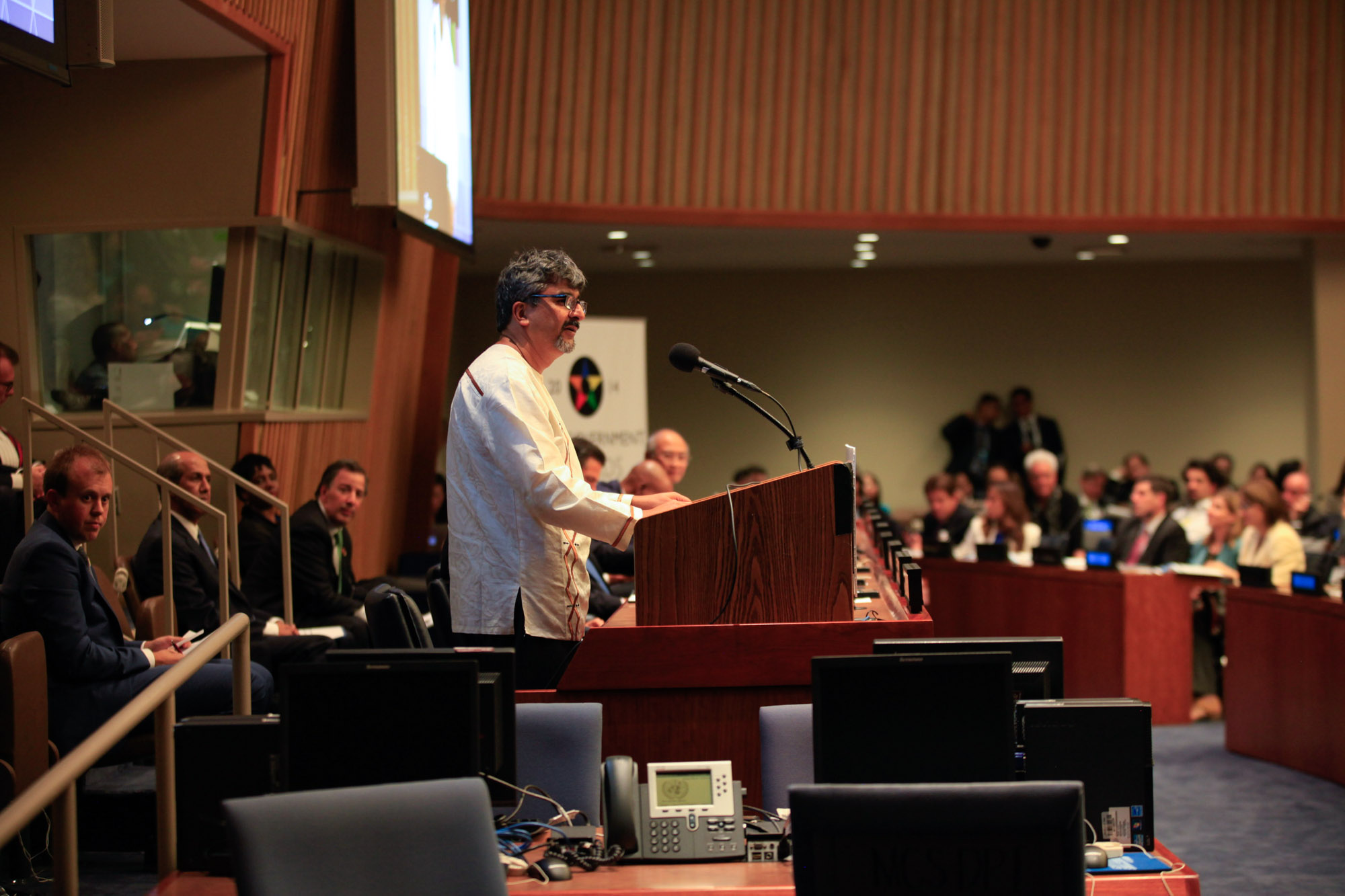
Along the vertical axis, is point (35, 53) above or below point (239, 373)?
above

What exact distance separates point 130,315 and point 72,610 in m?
2.86

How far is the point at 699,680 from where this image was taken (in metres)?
2.93


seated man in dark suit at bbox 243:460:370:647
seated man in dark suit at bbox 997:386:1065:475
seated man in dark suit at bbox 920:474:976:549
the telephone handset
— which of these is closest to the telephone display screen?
the telephone handset

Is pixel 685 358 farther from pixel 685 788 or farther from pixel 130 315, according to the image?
pixel 130 315

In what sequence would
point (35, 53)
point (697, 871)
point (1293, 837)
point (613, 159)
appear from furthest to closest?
point (613, 159), point (1293, 837), point (35, 53), point (697, 871)

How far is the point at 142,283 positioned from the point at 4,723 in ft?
11.1

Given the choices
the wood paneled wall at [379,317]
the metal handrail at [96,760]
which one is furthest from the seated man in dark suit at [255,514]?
the metal handrail at [96,760]

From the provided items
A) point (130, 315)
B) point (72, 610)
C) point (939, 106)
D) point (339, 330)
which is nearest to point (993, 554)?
point (939, 106)

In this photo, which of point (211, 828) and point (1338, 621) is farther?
point (1338, 621)

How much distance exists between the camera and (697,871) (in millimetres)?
2191

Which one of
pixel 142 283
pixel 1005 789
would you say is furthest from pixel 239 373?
pixel 1005 789

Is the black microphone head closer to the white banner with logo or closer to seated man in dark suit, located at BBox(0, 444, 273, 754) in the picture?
seated man in dark suit, located at BBox(0, 444, 273, 754)

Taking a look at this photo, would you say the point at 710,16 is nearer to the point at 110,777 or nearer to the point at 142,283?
the point at 142,283

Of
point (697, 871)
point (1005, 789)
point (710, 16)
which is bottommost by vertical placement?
point (697, 871)
